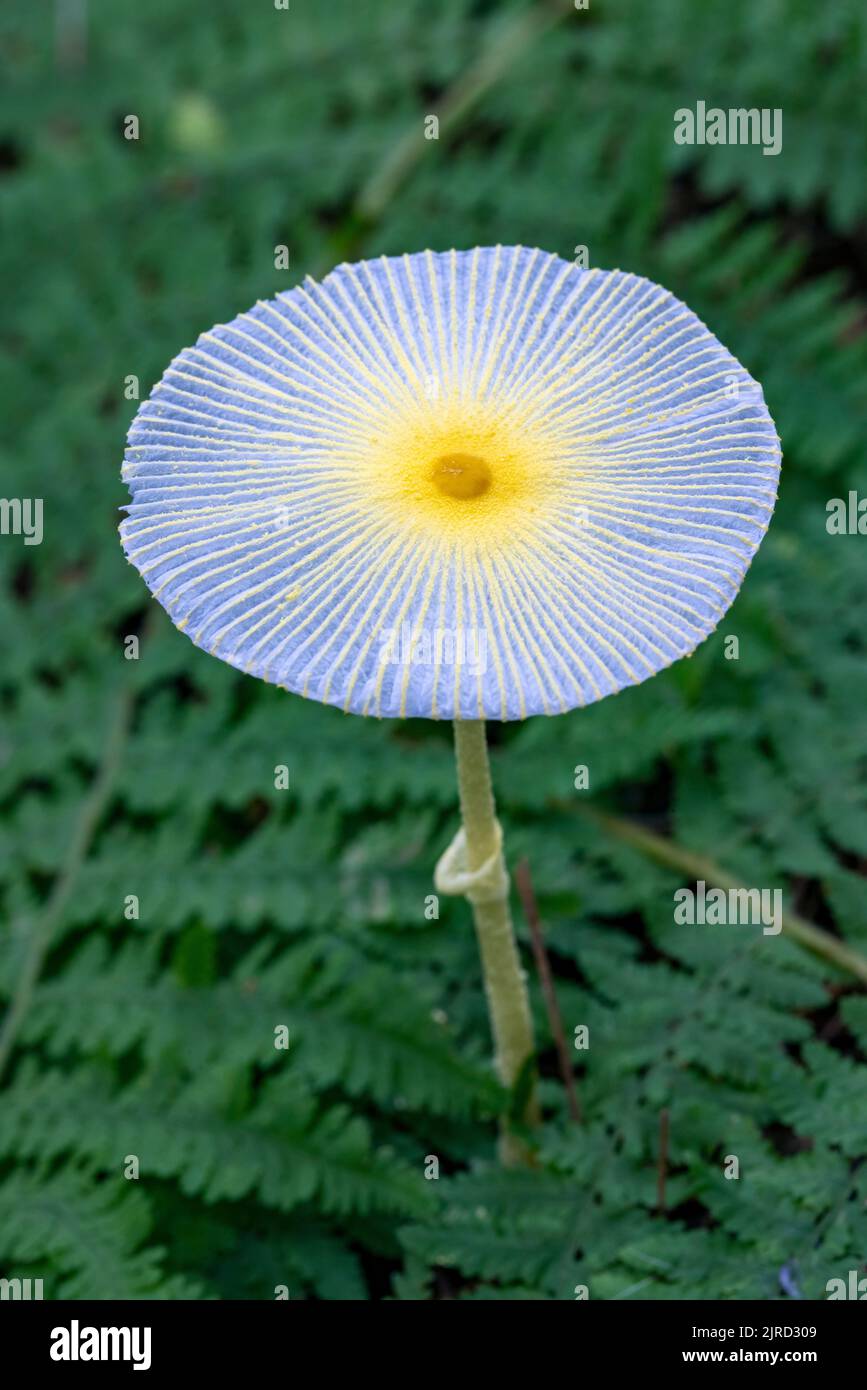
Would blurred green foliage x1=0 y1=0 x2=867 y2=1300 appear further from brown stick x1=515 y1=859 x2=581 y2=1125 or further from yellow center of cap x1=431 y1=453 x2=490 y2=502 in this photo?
yellow center of cap x1=431 y1=453 x2=490 y2=502

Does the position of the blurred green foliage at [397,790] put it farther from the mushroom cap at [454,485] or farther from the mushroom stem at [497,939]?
the mushroom cap at [454,485]

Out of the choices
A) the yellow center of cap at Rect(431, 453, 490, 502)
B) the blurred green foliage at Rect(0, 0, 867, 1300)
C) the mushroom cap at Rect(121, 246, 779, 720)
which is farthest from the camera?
the blurred green foliage at Rect(0, 0, 867, 1300)

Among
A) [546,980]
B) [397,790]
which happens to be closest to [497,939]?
[546,980]

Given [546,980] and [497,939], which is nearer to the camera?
[497,939]

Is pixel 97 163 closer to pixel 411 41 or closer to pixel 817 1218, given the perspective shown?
pixel 411 41

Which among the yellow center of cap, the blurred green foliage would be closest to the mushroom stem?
the blurred green foliage

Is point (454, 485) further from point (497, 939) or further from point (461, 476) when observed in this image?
point (497, 939)

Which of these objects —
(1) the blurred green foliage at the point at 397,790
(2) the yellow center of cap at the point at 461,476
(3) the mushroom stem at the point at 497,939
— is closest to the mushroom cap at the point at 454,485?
(2) the yellow center of cap at the point at 461,476
